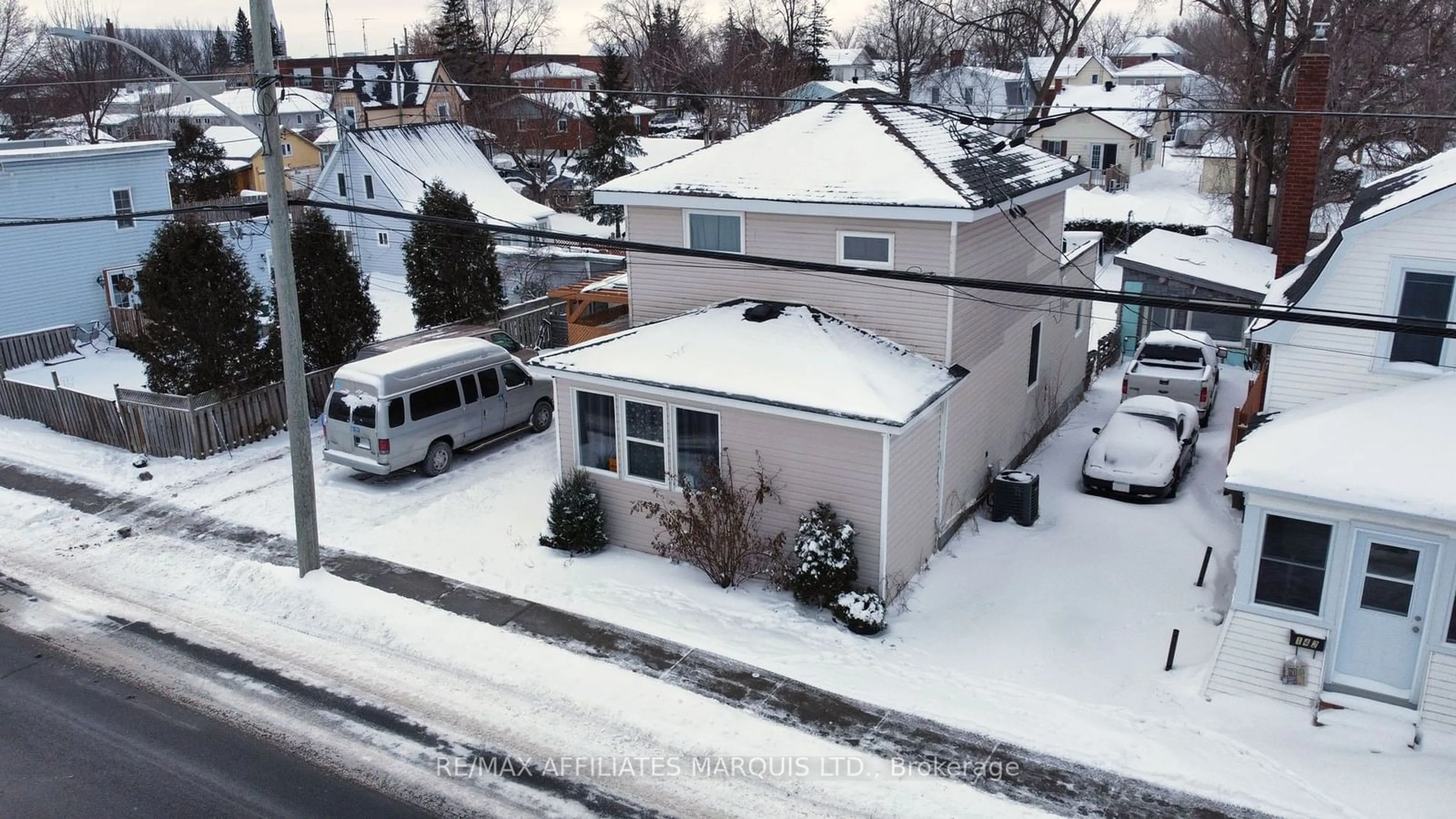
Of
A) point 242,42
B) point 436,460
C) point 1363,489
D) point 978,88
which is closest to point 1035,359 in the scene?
point 1363,489

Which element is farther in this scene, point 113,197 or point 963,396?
point 113,197

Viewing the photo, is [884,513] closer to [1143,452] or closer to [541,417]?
[1143,452]

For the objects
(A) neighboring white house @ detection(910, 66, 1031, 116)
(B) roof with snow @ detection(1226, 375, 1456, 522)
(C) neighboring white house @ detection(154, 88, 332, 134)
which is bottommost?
(B) roof with snow @ detection(1226, 375, 1456, 522)

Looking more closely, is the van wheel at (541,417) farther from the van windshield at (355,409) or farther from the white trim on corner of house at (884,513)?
the white trim on corner of house at (884,513)

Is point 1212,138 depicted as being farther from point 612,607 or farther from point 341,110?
point 341,110

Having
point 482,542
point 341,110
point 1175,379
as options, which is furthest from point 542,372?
point 341,110

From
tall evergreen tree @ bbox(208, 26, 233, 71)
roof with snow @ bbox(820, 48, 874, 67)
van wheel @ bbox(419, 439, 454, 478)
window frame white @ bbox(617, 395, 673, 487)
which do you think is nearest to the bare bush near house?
window frame white @ bbox(617, 395, 673, 487)

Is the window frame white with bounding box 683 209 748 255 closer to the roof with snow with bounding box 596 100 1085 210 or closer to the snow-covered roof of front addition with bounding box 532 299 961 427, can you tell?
the roof with snow with bounding box 596 100 1085 210
